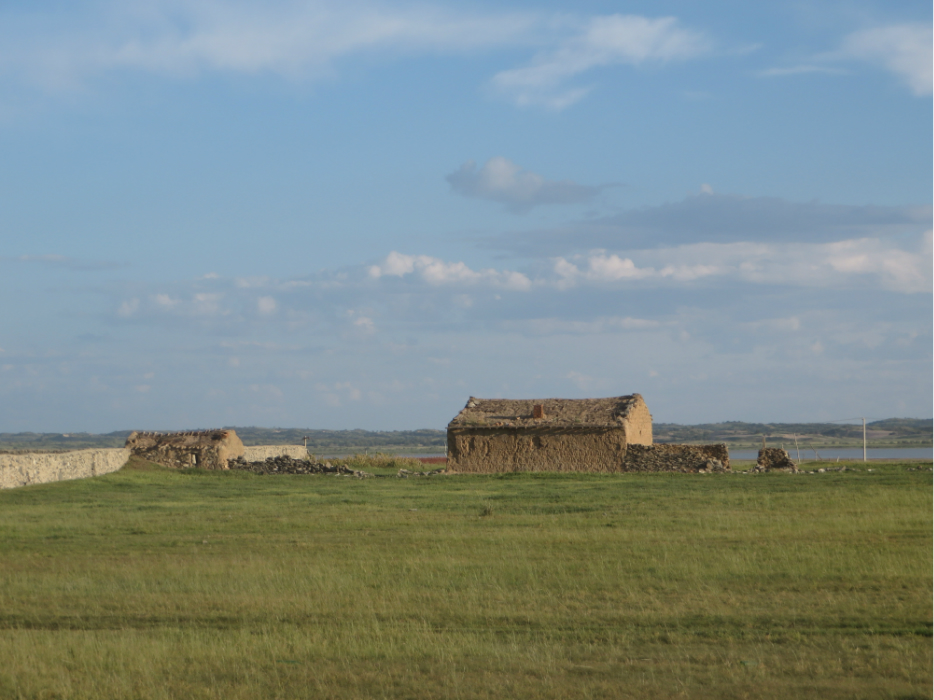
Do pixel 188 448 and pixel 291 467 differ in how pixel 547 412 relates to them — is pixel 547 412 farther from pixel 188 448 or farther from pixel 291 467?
pixel 188 448

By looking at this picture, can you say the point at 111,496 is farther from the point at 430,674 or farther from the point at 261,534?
the point at 430,674

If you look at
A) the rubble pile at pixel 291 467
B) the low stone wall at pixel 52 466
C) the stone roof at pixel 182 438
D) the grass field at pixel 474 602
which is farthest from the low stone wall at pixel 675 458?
the low stone wall at pixel 52 466

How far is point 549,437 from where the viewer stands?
4884cm

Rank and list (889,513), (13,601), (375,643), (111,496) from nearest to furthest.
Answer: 1. (375,643)
2. (13,601)
3. (889,513)
4. (111,496)

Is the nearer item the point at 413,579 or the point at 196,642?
the point at 196,642

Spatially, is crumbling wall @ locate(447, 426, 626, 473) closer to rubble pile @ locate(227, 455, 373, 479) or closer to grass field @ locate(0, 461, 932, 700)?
rubble pile @ locate(227, 455, 373, 479)

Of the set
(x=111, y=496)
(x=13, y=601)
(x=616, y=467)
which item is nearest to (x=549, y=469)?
(x=616, y=467)

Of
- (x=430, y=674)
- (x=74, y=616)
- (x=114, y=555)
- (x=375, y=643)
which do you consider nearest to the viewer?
(x=430, y=674)

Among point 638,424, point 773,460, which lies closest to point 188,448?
point 638,424

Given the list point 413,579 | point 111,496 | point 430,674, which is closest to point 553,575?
point 413,579

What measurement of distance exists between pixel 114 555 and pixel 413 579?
668 centimetres

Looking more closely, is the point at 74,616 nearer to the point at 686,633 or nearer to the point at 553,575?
the point at 553,575

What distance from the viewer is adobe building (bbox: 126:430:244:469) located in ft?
167

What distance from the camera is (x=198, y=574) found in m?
15.5
